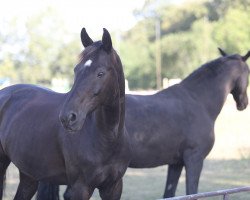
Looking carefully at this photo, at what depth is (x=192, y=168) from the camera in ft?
19.2

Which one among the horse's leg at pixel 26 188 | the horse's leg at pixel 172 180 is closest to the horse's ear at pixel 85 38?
the horse's leg at pixel 26 188

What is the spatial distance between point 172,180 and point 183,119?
2.85ft

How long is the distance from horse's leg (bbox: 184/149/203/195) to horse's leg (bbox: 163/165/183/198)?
0.42m

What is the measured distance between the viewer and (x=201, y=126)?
600 cm

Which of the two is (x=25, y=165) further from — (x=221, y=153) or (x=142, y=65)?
(x=142, y=65)

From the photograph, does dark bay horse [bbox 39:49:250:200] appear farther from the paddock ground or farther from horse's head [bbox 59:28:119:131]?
horse's head [bbox 59:28:119:131]

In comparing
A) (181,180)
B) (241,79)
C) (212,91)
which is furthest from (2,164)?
(181,180)

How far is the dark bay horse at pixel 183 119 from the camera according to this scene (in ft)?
18.9

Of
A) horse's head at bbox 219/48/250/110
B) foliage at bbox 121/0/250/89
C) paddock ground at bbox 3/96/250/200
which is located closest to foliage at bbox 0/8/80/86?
foliage at bbox 121/0/250/89

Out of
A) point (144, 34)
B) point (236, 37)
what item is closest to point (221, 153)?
point (236, 37)

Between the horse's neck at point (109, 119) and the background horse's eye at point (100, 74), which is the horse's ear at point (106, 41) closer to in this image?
the background horse's eye at point (100, 74)

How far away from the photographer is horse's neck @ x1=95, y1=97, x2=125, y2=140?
3.71 meters

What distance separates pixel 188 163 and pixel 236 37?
48611 millimetres

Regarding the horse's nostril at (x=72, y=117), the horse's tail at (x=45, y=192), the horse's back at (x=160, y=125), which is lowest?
the horse's tail at (x=45, y=192)
